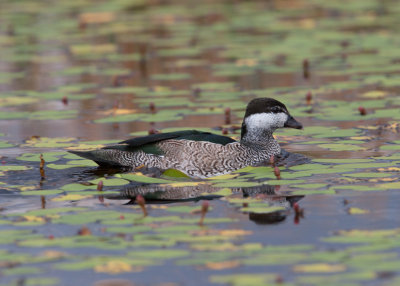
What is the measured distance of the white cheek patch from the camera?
11.2 meters

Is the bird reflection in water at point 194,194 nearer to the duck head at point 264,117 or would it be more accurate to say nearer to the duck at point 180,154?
the duck at point 180,154

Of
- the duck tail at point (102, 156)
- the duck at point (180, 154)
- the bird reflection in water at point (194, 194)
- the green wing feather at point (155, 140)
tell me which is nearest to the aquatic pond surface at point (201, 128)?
the bird reflection in water at point (194, 194)

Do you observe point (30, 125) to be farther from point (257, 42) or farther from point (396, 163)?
point (257, 42)

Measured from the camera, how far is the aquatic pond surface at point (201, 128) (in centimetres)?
687

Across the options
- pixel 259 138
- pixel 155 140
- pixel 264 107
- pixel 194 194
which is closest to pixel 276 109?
pixel 264 107

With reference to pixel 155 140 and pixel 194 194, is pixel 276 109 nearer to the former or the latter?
pixel 155 140

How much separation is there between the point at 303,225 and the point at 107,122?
6.09m

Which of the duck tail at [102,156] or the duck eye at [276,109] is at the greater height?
the duck eye at [276,109]

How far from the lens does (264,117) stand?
11.2 meters

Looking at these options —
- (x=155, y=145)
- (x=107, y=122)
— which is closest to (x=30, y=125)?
(x=107, y=122)

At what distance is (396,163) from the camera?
10.2m

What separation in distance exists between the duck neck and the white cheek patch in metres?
0.07

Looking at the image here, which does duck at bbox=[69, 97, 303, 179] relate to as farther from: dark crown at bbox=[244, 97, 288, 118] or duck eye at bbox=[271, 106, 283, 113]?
duck eye at bbox=[271, 106, 283, 113]

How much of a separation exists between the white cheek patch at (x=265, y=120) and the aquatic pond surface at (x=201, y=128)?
18.2 inches
